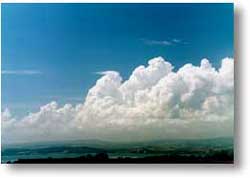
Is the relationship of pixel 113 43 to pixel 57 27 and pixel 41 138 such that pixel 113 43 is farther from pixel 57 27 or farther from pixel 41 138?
pixel 41 138

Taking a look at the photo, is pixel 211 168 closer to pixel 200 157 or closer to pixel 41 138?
pixel 200 157

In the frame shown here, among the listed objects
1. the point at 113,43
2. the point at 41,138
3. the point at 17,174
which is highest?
the point at 113,43

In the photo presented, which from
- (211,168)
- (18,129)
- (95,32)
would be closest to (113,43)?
(95,32)

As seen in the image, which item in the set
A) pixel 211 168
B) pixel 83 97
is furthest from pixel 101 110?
pixel 211 168

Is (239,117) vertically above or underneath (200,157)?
above

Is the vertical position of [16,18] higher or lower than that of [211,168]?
higher

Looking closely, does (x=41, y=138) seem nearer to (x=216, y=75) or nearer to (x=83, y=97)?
(x=83, y=97)

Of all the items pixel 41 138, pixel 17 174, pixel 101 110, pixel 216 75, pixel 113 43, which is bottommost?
pixel 17 174

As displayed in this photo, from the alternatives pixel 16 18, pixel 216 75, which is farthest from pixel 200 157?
pixel 16 18
